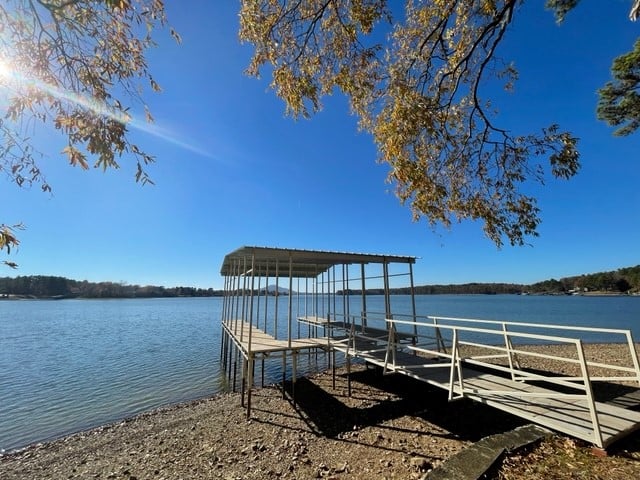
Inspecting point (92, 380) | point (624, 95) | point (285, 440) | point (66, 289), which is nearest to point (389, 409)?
point (285, 440)

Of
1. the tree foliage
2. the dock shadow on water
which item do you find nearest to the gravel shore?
the dock shadow on water

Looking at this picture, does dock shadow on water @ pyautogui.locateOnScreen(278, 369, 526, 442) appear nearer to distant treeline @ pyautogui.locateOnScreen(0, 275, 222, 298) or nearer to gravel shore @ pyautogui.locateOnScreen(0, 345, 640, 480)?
gravel shore @ pyautogui.locateOnScreen(0, 345, 640, 480)

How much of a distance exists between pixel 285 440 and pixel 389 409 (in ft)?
8.99

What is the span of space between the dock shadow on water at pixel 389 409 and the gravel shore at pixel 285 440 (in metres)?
0.02

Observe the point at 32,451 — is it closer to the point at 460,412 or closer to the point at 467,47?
the point at 460,412

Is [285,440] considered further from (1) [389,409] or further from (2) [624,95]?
(2) [624,95]

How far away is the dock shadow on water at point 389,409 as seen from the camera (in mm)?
6691

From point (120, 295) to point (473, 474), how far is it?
435 feet

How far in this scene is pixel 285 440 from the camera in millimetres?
6832

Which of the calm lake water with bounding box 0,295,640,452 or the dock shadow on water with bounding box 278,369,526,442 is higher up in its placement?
the dock shadow on water with bounding box 278,369,526,442

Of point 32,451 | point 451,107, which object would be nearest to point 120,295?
point 32,451

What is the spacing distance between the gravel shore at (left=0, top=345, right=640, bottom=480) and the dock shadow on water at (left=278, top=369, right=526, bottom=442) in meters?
0.02

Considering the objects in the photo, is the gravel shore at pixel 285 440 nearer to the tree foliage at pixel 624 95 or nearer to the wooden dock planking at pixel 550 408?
the wooden dock planking at pixel 550 408

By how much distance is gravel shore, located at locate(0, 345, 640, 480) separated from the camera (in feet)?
18.6
